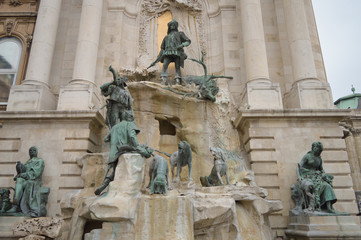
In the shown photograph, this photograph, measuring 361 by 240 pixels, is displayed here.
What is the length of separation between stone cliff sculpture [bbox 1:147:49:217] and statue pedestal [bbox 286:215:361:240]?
7.71 m

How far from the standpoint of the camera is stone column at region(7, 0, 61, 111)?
1140cm

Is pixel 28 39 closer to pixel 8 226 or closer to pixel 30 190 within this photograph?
pixel 30 190

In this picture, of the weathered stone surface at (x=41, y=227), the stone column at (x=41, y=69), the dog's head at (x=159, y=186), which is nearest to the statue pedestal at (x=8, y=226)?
the weathered stone surface at (x=41, y=227)

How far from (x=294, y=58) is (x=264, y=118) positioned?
11.7 feet

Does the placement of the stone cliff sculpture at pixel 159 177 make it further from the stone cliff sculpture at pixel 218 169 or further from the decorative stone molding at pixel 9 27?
the decorative stone molding at pixel 9 27

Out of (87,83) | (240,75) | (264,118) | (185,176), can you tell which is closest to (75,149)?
(87,83)

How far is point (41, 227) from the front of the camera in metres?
6.89

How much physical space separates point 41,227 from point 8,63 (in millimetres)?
10938

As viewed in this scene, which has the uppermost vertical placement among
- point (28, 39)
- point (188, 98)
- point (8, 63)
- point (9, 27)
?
point (9, 27)

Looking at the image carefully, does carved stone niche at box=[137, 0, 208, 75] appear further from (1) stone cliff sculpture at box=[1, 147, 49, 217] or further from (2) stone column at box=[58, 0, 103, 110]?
(1) stone cliff sculpture at box=[1, 147, 49, 217]

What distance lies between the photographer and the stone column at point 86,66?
1142 centimetres

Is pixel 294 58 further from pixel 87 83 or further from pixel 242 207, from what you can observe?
pixel 87 83

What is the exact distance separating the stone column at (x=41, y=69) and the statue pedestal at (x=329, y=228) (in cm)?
982

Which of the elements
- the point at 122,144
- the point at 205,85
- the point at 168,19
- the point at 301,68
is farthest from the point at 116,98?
the point at 168,19
